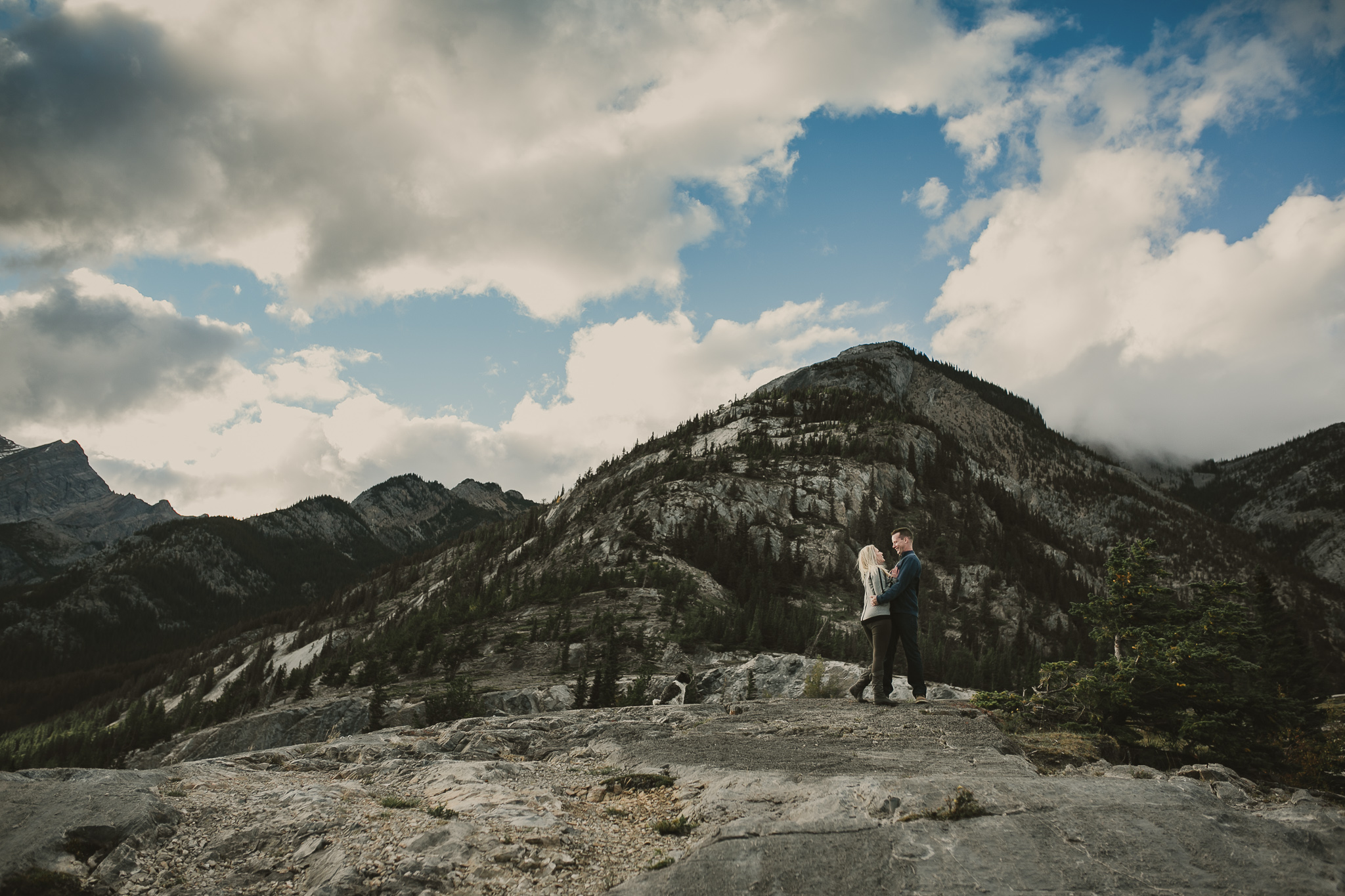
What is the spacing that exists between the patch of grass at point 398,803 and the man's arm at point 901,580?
9.44 meters

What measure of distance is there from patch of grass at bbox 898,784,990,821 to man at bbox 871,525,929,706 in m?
5.39

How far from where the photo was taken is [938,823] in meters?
6.50

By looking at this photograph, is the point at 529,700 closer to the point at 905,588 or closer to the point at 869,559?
the point at 869,559

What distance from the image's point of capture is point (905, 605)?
13078 millimetres

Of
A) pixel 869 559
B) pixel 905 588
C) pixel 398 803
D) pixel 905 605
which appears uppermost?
pixel 869 559

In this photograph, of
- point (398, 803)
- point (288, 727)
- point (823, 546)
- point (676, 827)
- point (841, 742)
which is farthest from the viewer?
point (823, 546)

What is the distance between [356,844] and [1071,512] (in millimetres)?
213786

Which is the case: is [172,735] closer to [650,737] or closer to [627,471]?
[650,737]

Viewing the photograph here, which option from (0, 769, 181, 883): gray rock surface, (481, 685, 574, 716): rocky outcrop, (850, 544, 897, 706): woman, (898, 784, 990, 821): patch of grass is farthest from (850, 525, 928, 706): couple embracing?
(481, 685, 574, 716): rocky outcrop

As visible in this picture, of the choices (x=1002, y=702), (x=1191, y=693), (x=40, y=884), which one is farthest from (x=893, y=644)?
(x=40, y=884)

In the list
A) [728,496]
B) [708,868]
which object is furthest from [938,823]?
[728,496]

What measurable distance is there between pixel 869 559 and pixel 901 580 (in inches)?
41.5

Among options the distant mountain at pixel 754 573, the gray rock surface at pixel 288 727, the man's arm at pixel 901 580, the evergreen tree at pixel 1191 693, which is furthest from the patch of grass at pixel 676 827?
the gray rock surface at pixel 288 727

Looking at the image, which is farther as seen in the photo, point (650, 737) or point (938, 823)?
point (650, 737)
